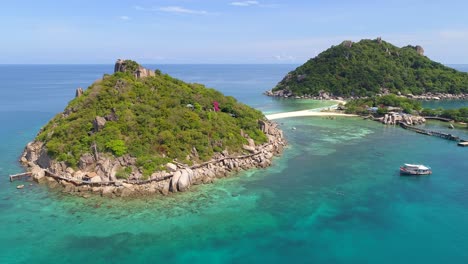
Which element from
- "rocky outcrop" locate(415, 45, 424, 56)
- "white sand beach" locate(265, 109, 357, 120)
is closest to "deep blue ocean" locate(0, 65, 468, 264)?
"white sand beach" locate(265, 109, 357, 120)

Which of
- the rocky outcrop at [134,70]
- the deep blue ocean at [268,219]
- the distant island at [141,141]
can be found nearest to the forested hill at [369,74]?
the distant island at [141,141]

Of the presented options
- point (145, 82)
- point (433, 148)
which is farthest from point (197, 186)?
point (433, 148)

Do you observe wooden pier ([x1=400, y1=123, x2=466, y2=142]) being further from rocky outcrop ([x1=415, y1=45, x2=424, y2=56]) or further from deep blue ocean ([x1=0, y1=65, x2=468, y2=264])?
rocky outcrop ([x1=415, y1=45, x2=424, y2=56])

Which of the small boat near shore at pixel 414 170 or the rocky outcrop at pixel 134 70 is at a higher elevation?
the rocky outcrop at pixel 134 70

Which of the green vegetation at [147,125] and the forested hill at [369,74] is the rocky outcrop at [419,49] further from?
the green vegetation at [147,125]

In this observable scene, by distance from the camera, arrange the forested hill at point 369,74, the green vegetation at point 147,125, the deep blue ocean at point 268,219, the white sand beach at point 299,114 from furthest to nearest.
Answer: the forested hill at point 369,74 → the white sand beach at point 299,114 → the green vegetation at point 147,125 → the deep blue ocean at point 268,219

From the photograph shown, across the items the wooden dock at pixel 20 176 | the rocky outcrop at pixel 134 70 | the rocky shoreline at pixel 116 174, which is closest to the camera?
the rocky shoreline at pixel 116 174

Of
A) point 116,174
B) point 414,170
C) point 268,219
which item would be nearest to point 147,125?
point 116,174
